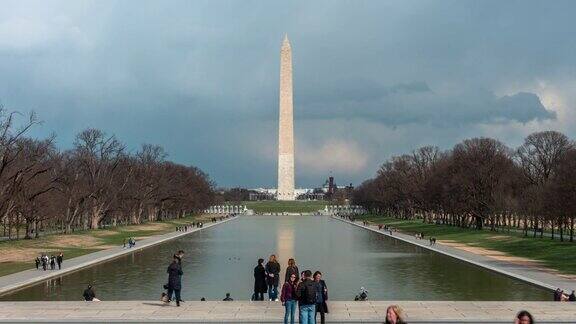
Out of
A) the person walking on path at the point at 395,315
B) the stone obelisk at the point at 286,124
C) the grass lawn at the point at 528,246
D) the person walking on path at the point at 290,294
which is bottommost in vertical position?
the grass lawn at the point at 528,246

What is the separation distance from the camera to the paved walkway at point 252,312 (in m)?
18.2

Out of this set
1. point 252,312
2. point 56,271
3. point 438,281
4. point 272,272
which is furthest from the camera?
point 56,271

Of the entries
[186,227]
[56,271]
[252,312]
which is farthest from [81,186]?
[252,312]

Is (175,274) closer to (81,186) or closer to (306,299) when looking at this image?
(306,299)

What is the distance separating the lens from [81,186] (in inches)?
3056

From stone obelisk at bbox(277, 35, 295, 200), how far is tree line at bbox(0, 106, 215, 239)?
23.5 m

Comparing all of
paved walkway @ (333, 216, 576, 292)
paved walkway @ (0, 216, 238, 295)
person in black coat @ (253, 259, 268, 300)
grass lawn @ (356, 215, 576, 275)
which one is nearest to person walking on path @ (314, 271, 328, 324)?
person in black coat @ (253, 259, 268, 300)

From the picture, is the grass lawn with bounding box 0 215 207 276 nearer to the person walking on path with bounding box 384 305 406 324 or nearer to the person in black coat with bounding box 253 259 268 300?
the person in black coat with bounding box 253 259 268 300

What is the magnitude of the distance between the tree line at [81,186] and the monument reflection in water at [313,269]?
14.3 metres

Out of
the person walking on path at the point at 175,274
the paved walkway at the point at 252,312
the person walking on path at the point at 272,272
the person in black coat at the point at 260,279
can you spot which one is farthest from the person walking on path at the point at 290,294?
the person in black coat at the point at 260,279

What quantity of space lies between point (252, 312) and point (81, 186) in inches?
2460

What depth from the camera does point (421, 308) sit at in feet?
66.1

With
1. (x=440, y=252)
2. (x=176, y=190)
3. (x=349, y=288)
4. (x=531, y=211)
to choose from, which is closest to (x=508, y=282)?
(x=349, y=288)

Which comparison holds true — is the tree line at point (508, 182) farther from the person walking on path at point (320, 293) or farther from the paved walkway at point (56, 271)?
the person walking on path at point (320, 293)
